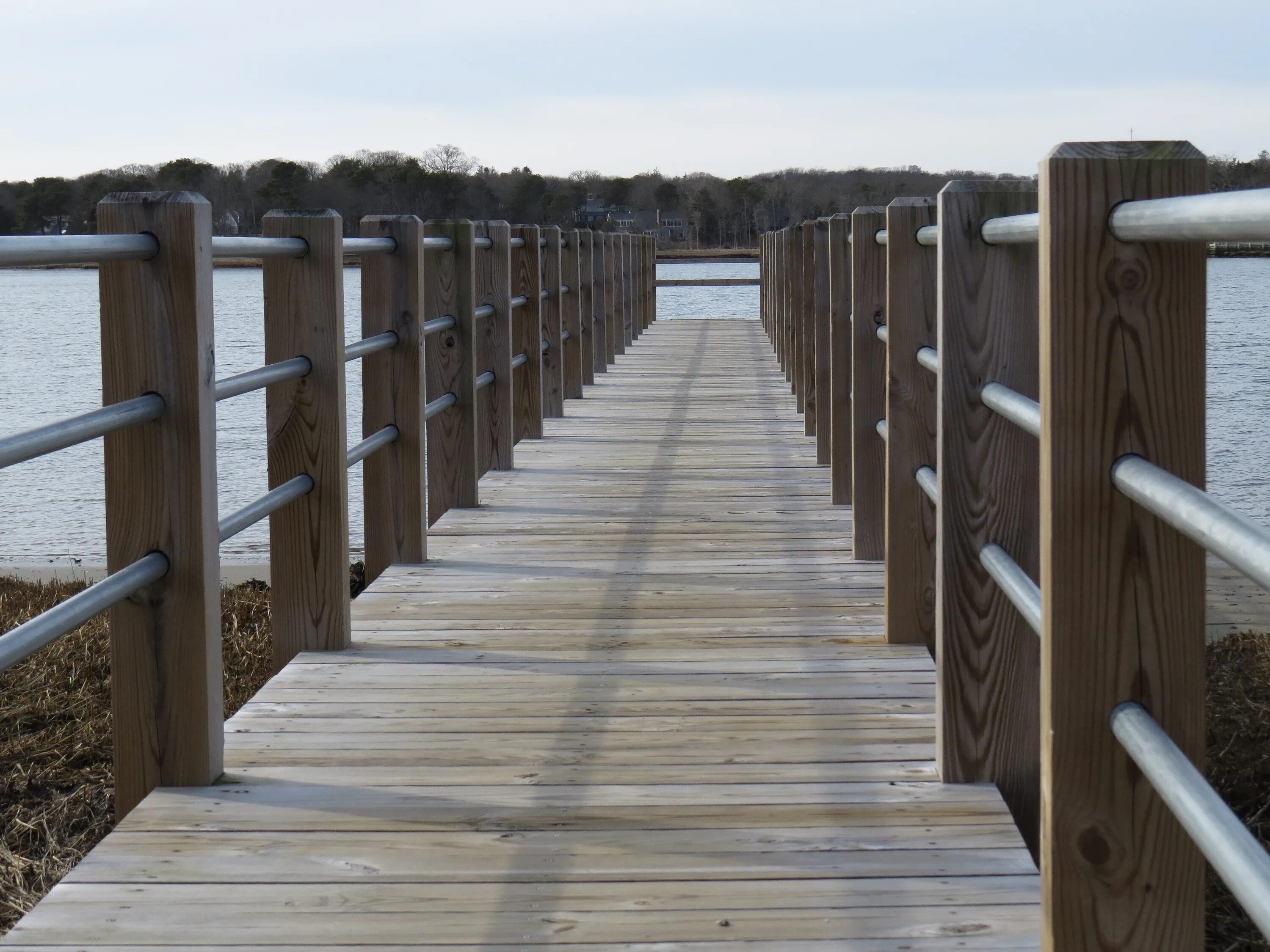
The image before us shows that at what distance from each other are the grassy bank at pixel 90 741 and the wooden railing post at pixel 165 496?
0.72 meters

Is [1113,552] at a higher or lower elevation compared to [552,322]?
lower

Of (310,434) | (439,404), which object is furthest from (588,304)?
(310,434)

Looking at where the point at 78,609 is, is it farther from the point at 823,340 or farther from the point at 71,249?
the point at 823,340

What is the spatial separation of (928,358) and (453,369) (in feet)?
7.61

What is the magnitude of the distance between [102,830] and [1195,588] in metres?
3.15

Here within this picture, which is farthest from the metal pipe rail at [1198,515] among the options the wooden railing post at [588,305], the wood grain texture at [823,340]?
the wooden railing post at [588,305]

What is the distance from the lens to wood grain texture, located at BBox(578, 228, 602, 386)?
1010 centimetres

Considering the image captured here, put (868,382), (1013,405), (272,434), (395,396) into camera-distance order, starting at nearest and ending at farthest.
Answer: (1013,405) → (272,434) → (395,396) → (868,382)

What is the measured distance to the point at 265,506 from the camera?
295 centimetres

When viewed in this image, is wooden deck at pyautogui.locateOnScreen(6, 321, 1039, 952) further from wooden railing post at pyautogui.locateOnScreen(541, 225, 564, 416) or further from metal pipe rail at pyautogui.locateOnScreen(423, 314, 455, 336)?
wooden railing post at pyautogui.locateOnScreen(541, 225, 564, 416)

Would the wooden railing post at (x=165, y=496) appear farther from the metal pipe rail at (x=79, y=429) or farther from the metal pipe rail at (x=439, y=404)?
the metal pipe rail at (x=439, y=404)

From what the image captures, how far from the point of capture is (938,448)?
2508mm

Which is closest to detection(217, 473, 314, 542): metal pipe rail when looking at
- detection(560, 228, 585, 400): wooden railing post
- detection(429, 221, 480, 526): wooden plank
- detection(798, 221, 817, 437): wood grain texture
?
detection(429, 221, 480, 526): wooden plank

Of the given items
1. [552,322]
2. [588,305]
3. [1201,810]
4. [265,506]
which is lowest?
[1201,810]
